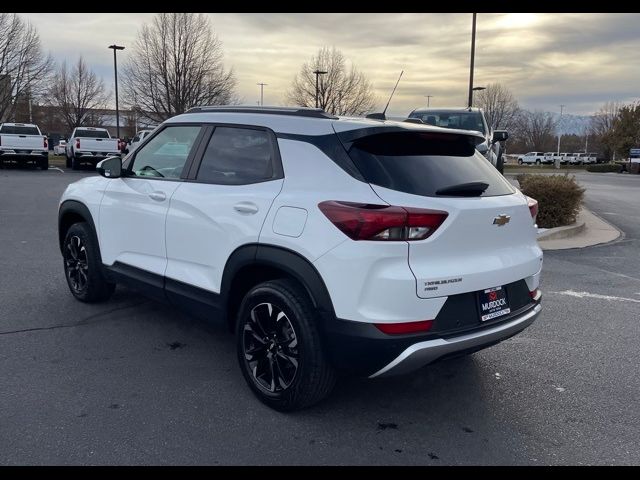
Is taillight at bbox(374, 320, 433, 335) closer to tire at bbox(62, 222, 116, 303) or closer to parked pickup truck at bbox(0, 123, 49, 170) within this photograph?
tire at bbox(62, 222, 116, 303)

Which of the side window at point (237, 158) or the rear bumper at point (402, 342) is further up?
the side window at point (237, 158)

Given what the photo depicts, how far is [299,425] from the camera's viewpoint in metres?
3.36

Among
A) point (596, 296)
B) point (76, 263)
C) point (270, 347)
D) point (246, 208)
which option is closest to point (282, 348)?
point (270, 347)

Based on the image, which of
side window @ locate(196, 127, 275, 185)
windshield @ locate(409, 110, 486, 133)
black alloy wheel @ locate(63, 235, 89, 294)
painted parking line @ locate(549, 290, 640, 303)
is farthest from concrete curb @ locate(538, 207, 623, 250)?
black alloy wheel @ locate(63, 235, 89, 294)

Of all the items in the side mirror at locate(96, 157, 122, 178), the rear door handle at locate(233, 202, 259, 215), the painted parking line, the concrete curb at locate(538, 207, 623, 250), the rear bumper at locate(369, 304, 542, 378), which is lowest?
the painted parking line

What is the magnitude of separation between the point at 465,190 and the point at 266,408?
1815 millimetres

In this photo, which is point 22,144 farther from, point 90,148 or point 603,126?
point 603,126

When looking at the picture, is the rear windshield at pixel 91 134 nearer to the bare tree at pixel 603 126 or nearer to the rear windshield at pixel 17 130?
the rear windshield at pixel 17 130

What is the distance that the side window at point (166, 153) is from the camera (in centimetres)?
434

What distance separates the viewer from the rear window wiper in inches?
129

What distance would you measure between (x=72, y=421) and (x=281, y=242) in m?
1.60

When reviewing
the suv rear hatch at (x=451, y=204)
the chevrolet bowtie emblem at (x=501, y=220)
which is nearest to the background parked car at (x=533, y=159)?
the suv rear hatch at (x=451, y=204)

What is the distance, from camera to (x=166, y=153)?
457cm

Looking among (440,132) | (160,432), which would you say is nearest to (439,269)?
(440,132)
